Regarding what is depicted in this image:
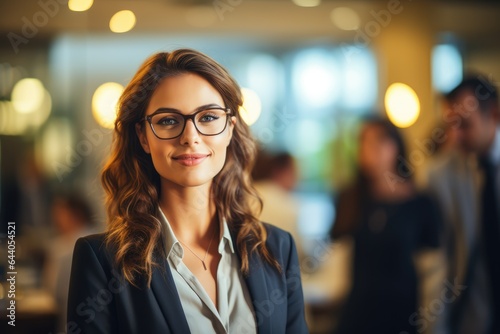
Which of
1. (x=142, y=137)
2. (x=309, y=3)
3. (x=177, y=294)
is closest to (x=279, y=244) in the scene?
(x=177, y=294)

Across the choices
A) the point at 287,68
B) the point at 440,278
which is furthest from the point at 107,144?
the point at 287,68

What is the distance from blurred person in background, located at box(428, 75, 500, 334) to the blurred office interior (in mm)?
933

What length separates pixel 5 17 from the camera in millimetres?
1741

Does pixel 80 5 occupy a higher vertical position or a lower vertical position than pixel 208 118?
higher

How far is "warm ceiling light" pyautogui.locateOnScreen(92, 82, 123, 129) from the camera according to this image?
4.49ft

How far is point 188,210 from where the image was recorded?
1.27 metres

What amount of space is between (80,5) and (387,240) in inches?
73.9

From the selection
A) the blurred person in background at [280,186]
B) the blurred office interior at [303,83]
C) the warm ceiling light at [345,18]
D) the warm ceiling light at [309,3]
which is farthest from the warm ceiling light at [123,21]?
the warm ceiling light at [345,18]

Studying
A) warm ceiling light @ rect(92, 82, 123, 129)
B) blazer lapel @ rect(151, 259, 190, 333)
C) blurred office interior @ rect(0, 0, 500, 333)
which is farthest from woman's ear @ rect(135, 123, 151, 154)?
blurred office interior @ rect(0, 0, 500, 333)

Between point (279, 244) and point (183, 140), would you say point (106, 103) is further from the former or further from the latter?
point (279, 244)

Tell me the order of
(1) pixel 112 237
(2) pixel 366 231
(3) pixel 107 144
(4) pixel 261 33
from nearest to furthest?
(1) pixel 112 237, (3) pixel 107 144, (2) pixel 366 231, (4) pixel 261 33

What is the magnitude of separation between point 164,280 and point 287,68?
→ 5.42 meters

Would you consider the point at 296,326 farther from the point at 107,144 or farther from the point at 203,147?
the point at 107,144

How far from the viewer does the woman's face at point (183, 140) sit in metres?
1.21
